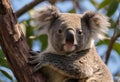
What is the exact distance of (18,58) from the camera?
3.02 meters

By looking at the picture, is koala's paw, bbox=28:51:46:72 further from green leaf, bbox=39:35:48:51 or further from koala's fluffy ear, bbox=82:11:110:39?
green leaf, bbox=39:35:48:51

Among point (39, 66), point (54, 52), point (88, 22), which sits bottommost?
point (39, 66)

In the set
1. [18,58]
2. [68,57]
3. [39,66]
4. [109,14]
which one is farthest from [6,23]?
[109,14]

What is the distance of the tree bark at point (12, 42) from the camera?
2.98m

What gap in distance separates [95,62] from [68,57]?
0.34 meters

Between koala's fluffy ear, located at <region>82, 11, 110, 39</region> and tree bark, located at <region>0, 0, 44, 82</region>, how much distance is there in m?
1.12

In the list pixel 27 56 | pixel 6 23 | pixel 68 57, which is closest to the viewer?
pixel 6 23

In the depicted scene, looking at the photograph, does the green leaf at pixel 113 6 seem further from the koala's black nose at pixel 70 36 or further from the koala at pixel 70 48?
the koala's black nose at pixel 70 36

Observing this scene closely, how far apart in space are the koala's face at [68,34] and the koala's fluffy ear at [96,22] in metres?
0.10

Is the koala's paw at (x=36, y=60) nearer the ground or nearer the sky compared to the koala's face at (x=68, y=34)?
nearer the ground

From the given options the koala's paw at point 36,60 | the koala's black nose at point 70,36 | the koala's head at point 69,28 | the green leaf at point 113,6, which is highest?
the green leaf at point 113,6

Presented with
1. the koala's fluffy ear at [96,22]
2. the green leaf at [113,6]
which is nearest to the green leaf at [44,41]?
the koala's fluffy ear at [96,22]

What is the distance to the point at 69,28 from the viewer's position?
3.57 metres

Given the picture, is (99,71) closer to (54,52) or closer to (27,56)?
(54,52)
